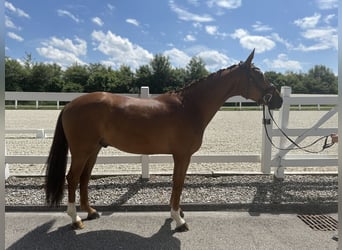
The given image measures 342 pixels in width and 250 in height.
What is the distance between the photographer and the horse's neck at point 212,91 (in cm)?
339

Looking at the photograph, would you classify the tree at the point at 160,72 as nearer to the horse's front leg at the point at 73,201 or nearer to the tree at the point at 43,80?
the tree at the point at 43,80

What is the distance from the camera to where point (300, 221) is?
348cm

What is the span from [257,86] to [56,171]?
257 centimetres

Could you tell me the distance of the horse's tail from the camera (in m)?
3.31

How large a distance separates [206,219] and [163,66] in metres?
47.9

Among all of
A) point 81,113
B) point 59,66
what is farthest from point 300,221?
point 59,66

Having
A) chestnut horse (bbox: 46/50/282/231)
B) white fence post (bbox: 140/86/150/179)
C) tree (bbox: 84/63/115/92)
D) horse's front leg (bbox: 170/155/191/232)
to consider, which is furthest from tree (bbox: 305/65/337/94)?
horse's front leg (bbox: 170/155/191/232)

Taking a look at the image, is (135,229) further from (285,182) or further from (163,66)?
(163,66)

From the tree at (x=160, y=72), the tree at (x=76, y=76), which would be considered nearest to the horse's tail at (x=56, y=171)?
the tree at (x=160, y=72)

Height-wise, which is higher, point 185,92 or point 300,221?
point 185,92

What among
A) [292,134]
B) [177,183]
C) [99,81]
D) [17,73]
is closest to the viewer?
[177,183]

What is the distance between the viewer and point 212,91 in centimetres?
342

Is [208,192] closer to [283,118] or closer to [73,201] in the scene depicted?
[283,118]

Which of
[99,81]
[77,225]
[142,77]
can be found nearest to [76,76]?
[99,81]
